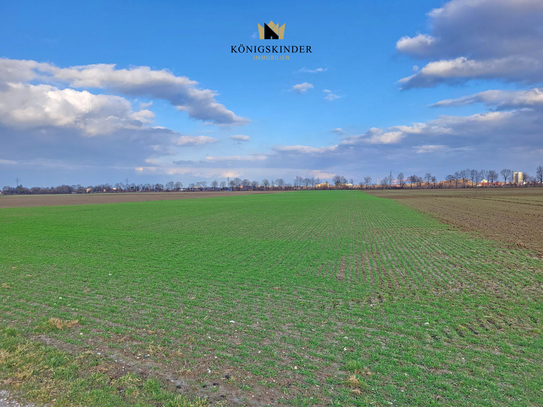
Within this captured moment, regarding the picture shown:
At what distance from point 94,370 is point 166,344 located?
59.0 inches

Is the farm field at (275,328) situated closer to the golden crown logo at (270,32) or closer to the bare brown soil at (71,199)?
the golden crown logo at (270,32)

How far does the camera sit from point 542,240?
20484 mm

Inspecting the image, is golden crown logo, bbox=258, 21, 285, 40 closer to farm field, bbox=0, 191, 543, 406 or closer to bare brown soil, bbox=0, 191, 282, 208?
farm field, bbox=0, 191, 543, 406

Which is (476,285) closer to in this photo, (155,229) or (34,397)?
(34,397)

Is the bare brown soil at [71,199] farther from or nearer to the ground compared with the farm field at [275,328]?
farther from the ground

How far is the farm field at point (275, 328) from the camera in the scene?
567 centimetres

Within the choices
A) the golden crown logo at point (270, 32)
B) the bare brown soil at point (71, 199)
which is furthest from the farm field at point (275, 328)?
the bare brown soil at point (71, 199)

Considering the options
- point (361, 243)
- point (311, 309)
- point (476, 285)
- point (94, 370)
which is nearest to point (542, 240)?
point (361, 243)

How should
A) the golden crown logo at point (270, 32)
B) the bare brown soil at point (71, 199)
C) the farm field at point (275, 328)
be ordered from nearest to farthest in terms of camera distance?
the farm field at point (275, 328), the golden crown logo at point (270, 32), the bare brown soil at point (71, 199)

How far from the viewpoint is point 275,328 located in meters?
8.12

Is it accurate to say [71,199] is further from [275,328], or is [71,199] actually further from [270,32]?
[275,328]

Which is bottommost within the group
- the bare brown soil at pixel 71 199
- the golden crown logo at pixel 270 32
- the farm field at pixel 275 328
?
the farm field at pixel 275 328

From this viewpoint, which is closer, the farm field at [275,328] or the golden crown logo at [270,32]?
the farm field at [275,328]

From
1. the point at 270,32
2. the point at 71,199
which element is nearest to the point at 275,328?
the point at 270,32
